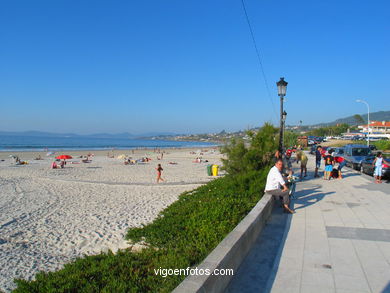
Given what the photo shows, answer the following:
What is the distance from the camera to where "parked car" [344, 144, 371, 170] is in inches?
723

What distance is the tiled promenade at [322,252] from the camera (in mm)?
3672

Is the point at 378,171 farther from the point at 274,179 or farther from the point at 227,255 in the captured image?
the point at 227,255

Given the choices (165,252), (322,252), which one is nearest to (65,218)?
(165,252)

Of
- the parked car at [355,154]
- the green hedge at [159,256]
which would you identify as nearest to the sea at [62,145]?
the parked car at [355,154]

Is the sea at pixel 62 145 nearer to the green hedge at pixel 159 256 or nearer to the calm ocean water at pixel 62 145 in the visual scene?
the calm ocean water at pixel 62 145

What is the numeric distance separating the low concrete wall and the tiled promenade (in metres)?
0.17

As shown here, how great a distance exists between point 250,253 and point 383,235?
8.90 feet

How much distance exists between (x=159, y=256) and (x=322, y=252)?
254 cm

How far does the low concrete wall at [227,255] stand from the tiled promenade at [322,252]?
0.17 metres

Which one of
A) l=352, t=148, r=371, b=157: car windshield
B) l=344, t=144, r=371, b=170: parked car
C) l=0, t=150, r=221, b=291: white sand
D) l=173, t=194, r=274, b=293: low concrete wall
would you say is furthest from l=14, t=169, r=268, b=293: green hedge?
l=352, t=148, r=371, b=157: car windshield

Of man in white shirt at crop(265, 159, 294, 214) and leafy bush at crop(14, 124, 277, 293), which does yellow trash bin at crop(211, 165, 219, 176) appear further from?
man in white shirt at crop(265, 159, 294, 214)

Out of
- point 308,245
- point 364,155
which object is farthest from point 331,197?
point 364,155

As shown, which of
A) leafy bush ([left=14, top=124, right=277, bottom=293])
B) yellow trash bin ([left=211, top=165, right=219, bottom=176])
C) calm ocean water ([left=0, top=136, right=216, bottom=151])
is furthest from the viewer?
calm ocean water ([left=0, top=136, right=216, bottom=151])

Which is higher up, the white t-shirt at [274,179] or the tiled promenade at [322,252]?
the white t-shirt at [274,179]
